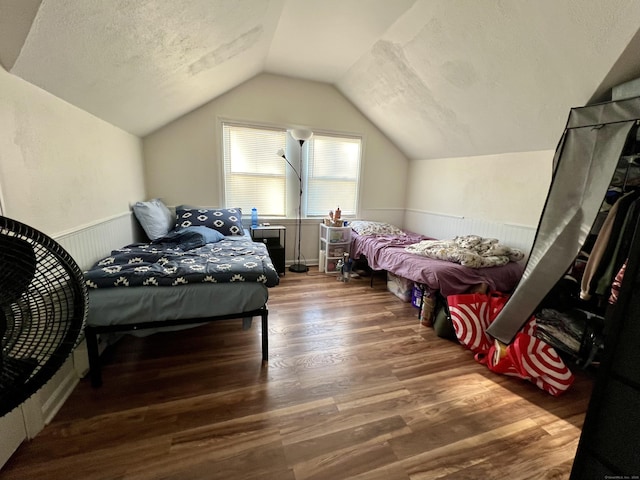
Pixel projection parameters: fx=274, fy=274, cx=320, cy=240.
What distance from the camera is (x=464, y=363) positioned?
76.2 inches

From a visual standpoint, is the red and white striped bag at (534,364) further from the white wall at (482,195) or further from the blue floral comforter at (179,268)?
the blue floral comforter at (179,268)

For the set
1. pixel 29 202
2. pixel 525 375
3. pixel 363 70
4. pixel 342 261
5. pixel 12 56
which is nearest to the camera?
pixel 12 56

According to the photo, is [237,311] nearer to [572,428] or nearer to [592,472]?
[592,472]

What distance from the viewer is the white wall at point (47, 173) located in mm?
1229

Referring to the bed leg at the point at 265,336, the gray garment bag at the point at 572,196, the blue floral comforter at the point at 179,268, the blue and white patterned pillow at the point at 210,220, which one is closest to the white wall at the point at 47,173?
the blue floral comforter at the point at 179,268

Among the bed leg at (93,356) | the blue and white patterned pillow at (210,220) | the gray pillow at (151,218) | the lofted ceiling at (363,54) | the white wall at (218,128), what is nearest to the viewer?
the lofted ceiling at (363,54)

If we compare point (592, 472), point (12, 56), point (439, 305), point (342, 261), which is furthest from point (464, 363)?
point (12, 56)

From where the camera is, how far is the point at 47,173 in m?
1.50

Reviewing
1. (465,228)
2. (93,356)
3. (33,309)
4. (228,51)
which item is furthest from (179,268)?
(465,228)

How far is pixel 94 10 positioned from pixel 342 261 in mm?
3060

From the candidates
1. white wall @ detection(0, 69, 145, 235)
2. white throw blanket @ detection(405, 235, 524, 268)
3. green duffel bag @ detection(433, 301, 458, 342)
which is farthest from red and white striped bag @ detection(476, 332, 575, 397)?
white wall @ detection(0, 69, 145, 235)

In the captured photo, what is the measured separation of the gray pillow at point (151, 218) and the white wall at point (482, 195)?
3.32m

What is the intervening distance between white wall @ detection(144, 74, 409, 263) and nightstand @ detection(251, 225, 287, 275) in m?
0.23

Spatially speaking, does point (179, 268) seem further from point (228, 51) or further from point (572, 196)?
point (572, 196)
